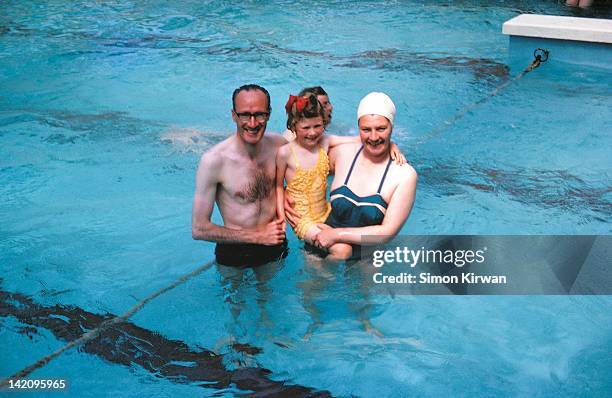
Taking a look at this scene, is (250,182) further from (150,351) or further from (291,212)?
(150,351)

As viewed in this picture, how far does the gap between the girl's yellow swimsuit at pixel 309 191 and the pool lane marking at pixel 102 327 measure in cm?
157

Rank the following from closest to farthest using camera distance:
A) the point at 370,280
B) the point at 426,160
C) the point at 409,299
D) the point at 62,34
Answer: the point at 370,280, the point at 409,299, the point at 426,160, the point at 62,34

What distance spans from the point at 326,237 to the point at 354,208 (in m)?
0.24

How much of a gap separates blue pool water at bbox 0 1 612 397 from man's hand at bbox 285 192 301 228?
1.43 ft

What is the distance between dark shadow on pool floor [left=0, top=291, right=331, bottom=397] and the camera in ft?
13.7

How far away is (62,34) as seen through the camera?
12.5m

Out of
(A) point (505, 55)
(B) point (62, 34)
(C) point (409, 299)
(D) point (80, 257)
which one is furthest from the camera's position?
(B) point (62, 34)

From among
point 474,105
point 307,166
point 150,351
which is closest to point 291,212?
point 307,166

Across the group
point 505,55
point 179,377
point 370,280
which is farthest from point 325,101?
point 505,55

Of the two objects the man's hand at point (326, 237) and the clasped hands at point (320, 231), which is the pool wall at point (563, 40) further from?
the man's hand at point (326, 237)

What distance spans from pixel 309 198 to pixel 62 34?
32.5ft

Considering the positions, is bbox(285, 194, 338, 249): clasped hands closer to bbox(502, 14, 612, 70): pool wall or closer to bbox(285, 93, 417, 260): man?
bbox(285, 93, 417, 260): man

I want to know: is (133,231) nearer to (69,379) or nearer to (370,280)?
(69,379)

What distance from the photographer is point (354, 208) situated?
13.3 ft
